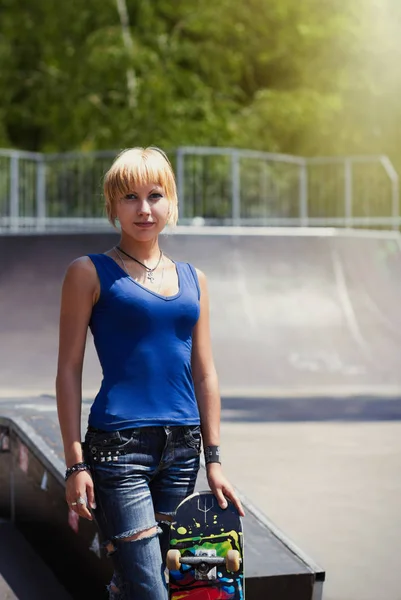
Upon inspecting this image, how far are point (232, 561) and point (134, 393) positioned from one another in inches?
19.4

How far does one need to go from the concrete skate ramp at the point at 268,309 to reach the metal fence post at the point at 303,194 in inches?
182

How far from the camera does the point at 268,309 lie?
1302 centimetres

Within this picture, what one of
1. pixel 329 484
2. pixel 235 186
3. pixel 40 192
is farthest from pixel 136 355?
pixel 40 192

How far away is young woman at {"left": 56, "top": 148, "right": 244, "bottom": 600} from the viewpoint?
2.73 m

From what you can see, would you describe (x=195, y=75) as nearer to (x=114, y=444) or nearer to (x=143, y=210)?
(x=143, y=210)

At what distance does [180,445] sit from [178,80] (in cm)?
2788

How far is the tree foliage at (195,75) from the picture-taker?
28.9m

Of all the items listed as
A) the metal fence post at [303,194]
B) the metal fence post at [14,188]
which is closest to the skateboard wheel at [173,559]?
the metal fence post at [14,188]

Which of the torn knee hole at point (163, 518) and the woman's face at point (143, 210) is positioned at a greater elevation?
the woman's face at point (143, 210)

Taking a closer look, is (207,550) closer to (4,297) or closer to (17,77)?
(4,297)

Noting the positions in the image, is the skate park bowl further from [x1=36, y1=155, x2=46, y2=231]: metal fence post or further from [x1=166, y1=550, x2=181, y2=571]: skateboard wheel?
[x1=36, y1=155, x2=46, y2=231]: metal fence post

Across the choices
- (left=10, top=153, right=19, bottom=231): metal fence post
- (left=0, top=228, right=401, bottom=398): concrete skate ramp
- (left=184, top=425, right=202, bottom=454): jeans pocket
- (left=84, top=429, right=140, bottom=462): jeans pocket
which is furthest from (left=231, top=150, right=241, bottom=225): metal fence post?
(left=84, top=429, right=140, bottom=462): jeans pocket

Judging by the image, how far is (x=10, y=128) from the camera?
32.0m

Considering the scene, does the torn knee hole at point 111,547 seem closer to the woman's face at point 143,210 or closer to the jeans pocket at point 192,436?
the jeans pocket at point 192,436
